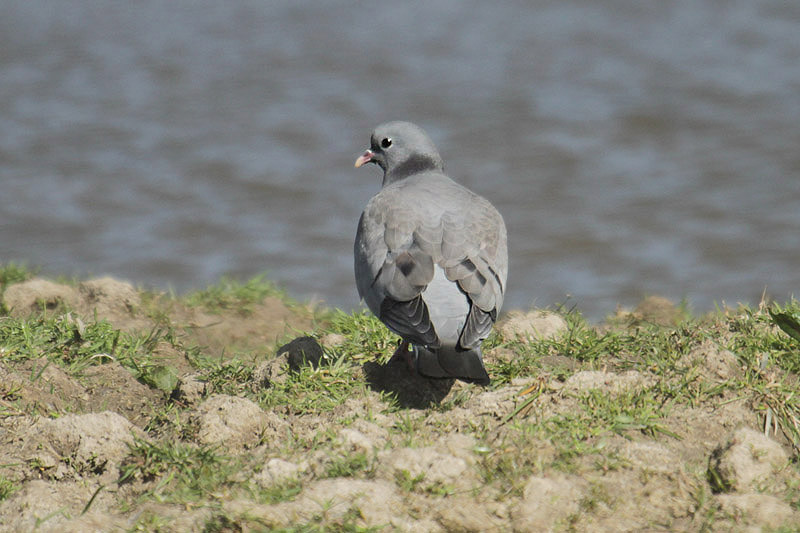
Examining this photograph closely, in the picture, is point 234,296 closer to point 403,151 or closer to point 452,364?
point 403,151

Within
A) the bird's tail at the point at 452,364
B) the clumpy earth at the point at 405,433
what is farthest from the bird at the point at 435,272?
the clumpy earth at the point at 405,433

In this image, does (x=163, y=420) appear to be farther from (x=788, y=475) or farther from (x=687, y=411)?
(x=788, y=475)

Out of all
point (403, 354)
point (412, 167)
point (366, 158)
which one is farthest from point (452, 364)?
point (366, 158)

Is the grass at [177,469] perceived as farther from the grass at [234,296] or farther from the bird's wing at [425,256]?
the grass at [234,296]

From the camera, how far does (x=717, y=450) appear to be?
142 inches

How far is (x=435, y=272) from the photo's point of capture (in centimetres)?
439

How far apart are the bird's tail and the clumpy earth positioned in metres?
0.12

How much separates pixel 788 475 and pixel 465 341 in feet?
4.21

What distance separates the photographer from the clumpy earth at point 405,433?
130 inches

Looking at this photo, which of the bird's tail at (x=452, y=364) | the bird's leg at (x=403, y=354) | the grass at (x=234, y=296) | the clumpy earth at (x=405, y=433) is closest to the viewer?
the clumpy earth at (x=405, y=433)

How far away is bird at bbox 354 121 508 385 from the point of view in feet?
13.2

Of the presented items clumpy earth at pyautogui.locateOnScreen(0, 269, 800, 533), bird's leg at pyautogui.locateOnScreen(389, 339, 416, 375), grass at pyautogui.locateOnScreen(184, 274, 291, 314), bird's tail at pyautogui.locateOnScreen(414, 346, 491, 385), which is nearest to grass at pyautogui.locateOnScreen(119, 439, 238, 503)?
clumpy earth at pyautogui.locateOnScreen(0, 269, 800, 533)

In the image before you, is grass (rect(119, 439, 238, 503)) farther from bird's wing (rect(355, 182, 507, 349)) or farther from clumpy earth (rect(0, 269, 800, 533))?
bird's wing (rect(355, 182, 507, 349))

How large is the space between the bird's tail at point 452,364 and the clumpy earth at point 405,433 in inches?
4.8
